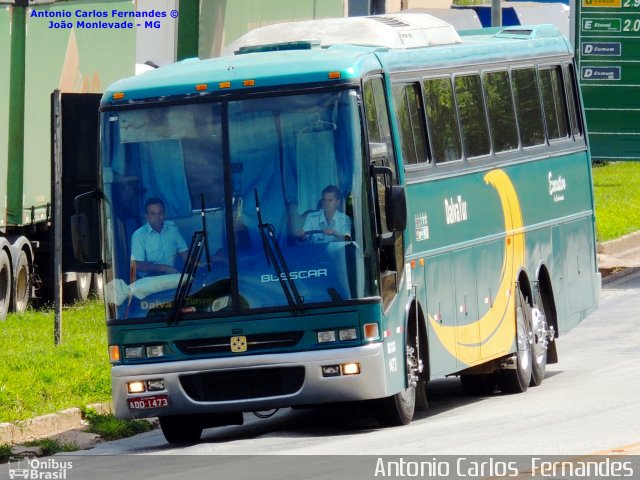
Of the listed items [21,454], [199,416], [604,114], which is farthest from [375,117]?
[604,114]

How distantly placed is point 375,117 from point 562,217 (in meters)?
4.96

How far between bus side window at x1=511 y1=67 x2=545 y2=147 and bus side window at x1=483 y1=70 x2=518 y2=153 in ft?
0.64

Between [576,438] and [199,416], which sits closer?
[576,438]

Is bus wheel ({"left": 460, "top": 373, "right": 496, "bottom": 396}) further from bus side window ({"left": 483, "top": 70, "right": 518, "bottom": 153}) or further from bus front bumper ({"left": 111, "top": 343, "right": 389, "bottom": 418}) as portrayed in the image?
bus front bumper ({"left": 111, "top": 343, "right": 389, "bottom": 418})

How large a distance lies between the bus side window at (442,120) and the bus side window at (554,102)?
2.52 m

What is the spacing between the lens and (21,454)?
1333 cm

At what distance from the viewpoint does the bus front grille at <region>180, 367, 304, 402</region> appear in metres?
12.9

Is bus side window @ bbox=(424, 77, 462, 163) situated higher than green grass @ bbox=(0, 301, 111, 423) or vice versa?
bus side window @ bbox=(424, 77, 462, 163)

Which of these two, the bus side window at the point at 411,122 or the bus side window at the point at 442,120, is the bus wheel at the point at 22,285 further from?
the bus side window at the point at 411,122

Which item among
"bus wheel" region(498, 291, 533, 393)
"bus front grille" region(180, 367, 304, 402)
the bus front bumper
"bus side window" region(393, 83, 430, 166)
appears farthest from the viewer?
"bus wheel" region(498, 291, 533, 393)

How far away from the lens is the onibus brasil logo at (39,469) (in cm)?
1171

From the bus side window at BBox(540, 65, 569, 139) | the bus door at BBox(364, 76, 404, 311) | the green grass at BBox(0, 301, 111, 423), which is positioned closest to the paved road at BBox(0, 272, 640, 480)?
the green grass at BBox(0, 301, 111, 423)

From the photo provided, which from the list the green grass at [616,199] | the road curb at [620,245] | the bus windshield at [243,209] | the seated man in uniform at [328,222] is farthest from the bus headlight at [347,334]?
the green grass at [616,199]

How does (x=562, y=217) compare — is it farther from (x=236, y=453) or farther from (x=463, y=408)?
(x=236, y=453)
